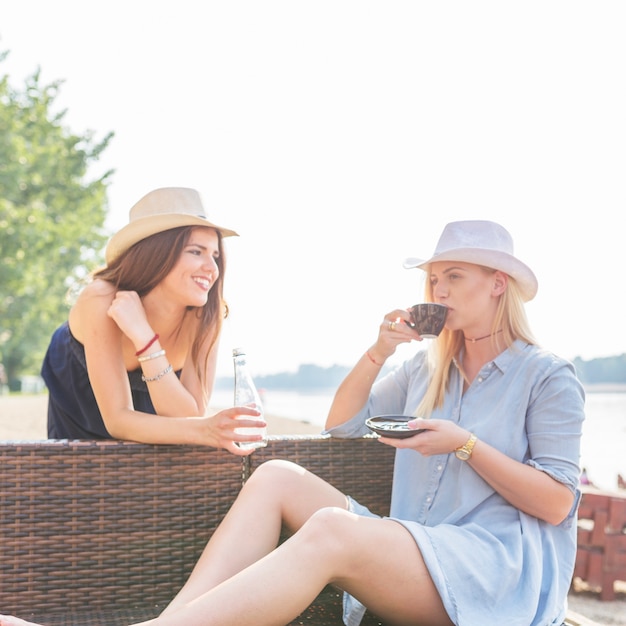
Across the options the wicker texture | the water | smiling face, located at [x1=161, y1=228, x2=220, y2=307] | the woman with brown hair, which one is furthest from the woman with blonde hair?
the water

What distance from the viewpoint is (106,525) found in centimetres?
194

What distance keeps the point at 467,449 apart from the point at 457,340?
1.62 feet

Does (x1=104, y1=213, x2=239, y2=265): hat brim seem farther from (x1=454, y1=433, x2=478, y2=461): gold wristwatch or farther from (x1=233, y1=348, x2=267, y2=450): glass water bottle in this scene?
(x1=454, y1=433, x2=478, y2=461): gold wristwatch

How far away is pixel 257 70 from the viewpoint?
2238 centimetres

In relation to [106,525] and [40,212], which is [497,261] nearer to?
[106,525]

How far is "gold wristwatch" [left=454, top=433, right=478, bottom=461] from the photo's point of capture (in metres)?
1.72

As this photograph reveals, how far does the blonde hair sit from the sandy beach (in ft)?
4.48

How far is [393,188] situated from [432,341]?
1225 inches

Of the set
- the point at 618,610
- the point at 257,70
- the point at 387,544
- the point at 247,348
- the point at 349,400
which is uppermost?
the point at 257,70

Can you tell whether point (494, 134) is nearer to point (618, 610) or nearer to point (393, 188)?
point (393, 188)

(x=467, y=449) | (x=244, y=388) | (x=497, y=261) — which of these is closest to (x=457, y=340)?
(x=497, y=261)

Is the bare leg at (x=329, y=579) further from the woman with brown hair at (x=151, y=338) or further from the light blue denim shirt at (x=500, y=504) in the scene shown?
the woman with brown hair at (x=151, y=338)

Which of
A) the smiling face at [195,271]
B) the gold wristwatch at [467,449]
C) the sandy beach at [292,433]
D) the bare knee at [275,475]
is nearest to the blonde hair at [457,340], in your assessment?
the gold wristwatch at [467,449]

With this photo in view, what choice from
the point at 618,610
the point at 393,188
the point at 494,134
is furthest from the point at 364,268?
the point at 618,610
